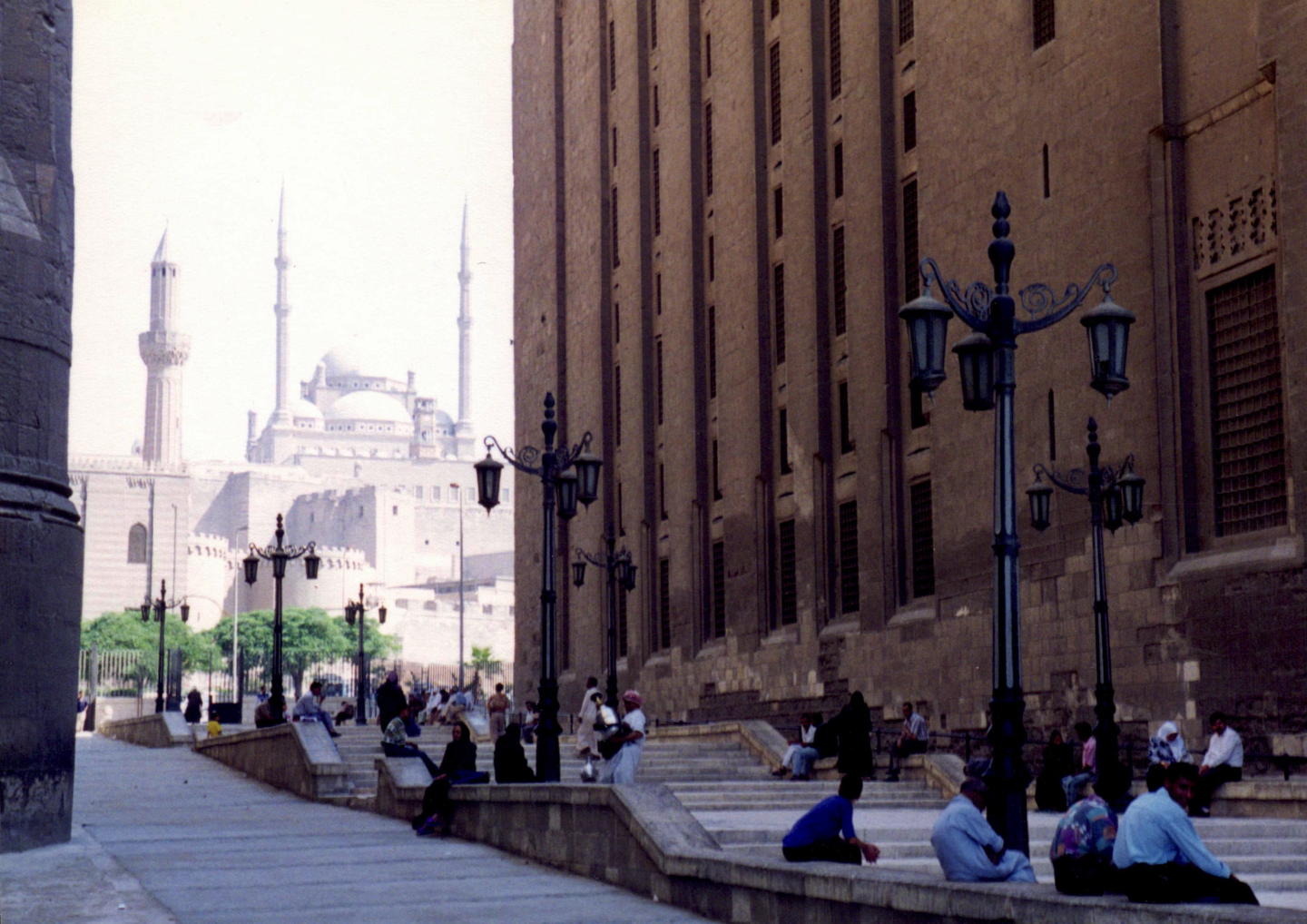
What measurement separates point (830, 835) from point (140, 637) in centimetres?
9488

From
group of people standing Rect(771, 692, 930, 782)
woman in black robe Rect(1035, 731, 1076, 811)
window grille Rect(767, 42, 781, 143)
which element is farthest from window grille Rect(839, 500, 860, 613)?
woman in black robe Rect(1035, 731, 1076, 811)

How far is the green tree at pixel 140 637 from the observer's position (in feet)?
333

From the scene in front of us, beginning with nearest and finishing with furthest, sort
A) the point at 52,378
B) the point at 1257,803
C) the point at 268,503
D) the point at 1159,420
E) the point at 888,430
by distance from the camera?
the point at 52,378 → the point at 1257,803 → the point at 1159,420 → the point at 888,430 → the point at 268,503

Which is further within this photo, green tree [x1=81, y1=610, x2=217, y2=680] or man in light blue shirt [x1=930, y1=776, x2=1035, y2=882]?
green tree [x1=81, y1=610, x2=217, y2=680]

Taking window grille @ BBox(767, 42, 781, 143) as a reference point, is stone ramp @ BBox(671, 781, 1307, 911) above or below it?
below

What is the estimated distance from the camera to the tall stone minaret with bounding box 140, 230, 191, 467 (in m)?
136

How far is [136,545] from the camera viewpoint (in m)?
122

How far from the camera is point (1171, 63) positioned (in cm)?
2264

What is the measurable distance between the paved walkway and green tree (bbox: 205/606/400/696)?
8313 centimetres

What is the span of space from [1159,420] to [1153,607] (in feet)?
7.21

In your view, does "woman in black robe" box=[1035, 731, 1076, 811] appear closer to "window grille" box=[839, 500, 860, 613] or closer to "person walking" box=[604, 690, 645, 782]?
"person walking" box=[604, 690, 645, 782]

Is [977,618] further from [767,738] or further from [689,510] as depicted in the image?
[689,510]

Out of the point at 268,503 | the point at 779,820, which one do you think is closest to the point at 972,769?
the point at 779,820

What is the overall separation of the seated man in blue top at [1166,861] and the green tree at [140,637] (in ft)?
309
